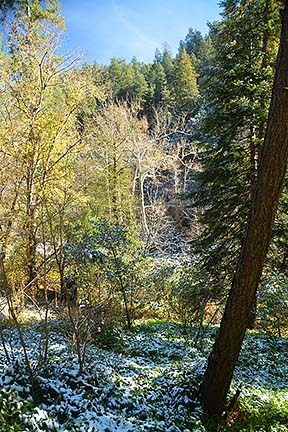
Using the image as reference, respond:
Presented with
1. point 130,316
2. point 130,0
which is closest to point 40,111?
point 130,0

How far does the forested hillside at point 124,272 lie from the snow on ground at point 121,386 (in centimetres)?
2

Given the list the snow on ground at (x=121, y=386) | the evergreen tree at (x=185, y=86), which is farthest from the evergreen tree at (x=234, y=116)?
the evergreen tree at (x=185, y=86)

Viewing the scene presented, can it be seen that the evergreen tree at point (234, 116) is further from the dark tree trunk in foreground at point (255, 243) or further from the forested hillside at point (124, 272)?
the dark tree trunk in foreground at point (255, 243)

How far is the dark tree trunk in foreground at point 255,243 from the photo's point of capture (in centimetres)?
336

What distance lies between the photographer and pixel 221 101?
8266mm

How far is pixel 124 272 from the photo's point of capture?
24.3ft

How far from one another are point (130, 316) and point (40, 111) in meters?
6.82

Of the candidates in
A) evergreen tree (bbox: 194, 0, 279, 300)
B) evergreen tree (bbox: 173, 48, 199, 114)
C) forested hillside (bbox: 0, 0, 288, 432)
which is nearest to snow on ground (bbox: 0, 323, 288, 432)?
forested hillside (bbox: 0, 0, 288, 432)

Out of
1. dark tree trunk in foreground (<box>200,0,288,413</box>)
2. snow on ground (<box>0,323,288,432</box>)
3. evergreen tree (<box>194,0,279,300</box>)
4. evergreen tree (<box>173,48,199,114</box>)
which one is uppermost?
evergreen tree (<box>173,48,199,114</box>)

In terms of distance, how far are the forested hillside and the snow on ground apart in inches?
0.8

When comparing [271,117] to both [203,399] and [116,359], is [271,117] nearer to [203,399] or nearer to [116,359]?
[203,399]

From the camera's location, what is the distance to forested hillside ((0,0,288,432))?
371cm

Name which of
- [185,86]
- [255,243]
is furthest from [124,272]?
[185,86]

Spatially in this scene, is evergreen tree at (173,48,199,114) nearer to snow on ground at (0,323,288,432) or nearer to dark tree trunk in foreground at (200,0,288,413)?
snow on ground at (0,323,288,432)
